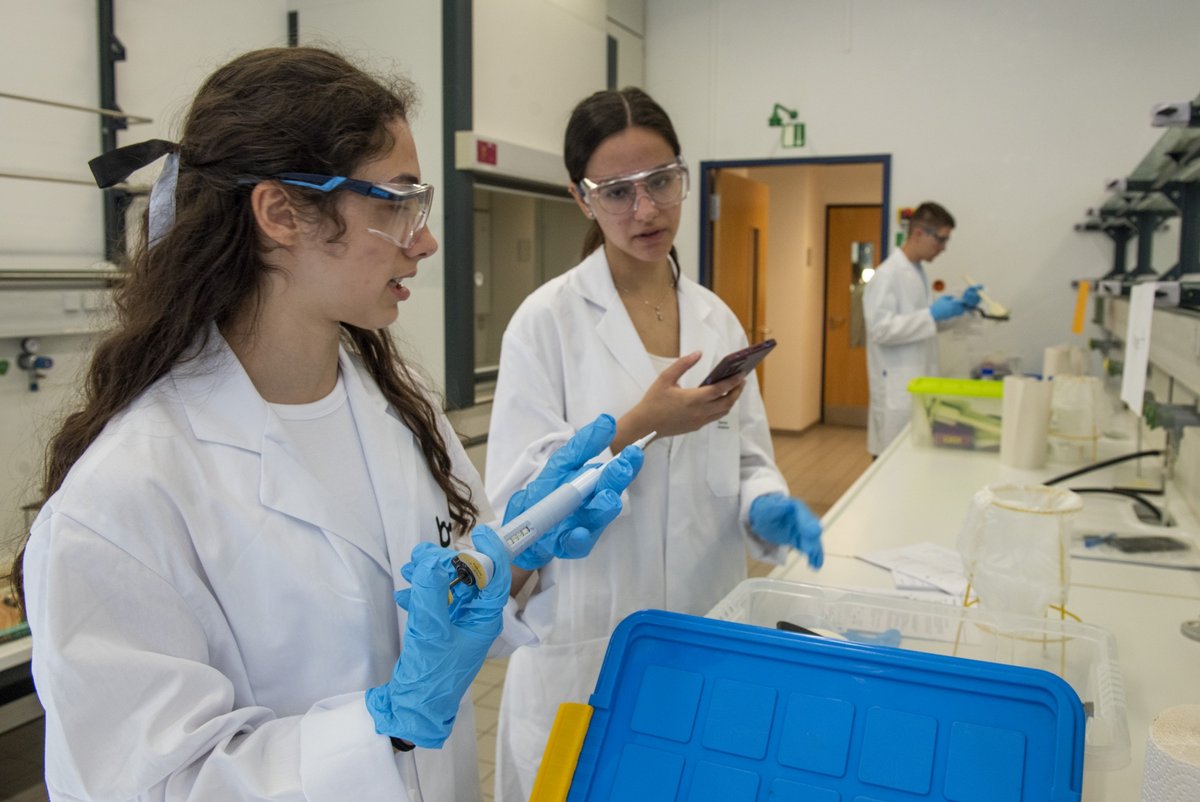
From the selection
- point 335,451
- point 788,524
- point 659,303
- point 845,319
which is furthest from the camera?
point 845,319

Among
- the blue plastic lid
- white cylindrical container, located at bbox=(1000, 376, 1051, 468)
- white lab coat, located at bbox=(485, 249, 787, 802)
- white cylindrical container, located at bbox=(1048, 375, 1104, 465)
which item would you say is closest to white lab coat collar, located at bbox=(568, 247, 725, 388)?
white lab coat, located at bbox=(485, 249, 787, 802)

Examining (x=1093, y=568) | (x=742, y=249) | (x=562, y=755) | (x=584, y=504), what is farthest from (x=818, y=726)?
(x=742, y=249)

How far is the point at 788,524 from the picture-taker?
1.72 m

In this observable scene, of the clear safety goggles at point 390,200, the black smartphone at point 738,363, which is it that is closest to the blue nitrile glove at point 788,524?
the black smartphone at point 738,363

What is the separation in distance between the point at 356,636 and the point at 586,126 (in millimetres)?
1116

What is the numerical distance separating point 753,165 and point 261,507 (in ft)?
17.2

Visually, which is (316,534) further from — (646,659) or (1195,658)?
(1195,658)

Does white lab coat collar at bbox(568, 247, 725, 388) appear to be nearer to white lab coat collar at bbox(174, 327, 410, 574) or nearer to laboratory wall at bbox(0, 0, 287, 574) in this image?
white lab coat collar at bbox(174, 327, 410, 574)

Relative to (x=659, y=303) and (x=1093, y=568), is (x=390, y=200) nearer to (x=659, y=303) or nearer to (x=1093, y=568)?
(x=659, y=303)

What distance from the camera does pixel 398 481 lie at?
1.17 meters

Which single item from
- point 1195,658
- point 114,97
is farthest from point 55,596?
point 114,97

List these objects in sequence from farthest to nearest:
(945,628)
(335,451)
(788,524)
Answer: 1. (788,524)
2. (945,628)
3. (335,451)

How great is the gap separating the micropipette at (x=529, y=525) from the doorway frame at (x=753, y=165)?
16.1 feet

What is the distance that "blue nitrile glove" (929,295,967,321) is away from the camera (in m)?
4.88
